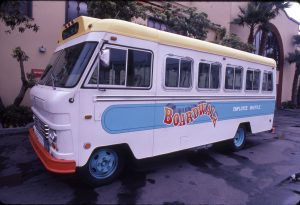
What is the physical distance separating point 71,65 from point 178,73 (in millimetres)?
2344

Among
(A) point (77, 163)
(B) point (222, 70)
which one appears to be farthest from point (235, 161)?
(A) point (77, 163)

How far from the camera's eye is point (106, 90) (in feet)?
14.7

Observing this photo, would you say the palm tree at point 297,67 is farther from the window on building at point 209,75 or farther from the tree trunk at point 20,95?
the tree trunk at point 20,95

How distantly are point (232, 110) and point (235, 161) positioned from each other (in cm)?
145

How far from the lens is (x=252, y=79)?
8.05 meters

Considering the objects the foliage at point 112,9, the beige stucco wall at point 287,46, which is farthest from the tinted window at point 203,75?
the beige stucco wall at point 287,46

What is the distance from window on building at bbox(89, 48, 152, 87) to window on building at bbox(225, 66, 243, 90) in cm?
291

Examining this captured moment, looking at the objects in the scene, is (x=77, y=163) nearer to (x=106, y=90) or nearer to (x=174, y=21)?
(x=106, y=90)

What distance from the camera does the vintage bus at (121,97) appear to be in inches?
167

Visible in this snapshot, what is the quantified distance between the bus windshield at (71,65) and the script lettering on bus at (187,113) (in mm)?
2041

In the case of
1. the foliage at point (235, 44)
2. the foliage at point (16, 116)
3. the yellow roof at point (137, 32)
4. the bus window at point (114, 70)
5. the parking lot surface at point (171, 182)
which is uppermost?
the foliage at point (235, 44)

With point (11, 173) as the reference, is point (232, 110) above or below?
above

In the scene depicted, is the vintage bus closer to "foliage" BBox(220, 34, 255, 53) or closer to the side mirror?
the side mirror

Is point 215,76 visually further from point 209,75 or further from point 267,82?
point 267,82
